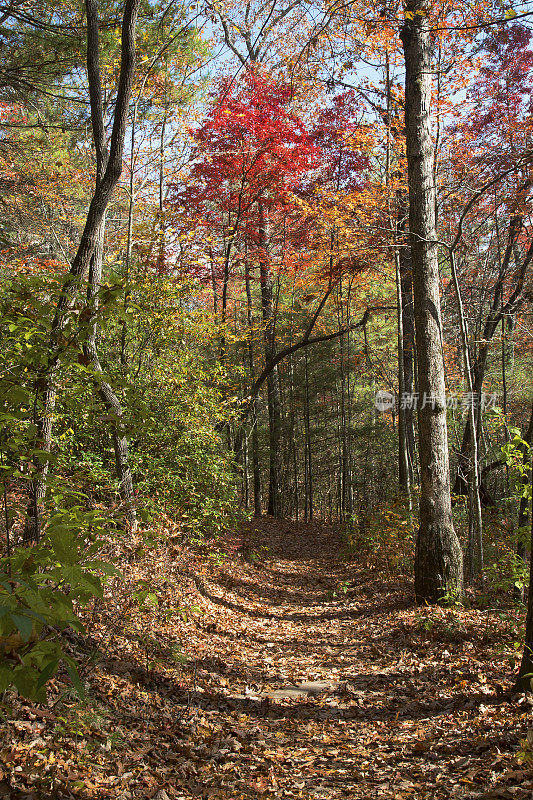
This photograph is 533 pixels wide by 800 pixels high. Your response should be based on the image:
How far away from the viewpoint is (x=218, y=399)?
9.80 meters

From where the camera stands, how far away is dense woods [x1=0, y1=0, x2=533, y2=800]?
3217mm

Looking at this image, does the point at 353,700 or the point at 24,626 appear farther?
the point at 353,700

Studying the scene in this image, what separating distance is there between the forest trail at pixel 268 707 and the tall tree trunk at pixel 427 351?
607 millimetres

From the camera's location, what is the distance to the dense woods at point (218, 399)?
322 cm

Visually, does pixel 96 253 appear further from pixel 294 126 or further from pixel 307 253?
pixel 307 253

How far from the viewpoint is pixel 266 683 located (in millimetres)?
5426

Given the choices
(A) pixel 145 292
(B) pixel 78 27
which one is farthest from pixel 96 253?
(B) pixel 78 27

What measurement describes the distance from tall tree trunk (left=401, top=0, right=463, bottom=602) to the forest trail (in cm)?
61

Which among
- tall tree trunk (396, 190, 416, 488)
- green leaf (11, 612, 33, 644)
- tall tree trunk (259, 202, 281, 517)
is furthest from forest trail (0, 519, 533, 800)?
tall tree trunk (259, 202, 281, 517)

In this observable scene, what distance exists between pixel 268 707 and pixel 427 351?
477cm

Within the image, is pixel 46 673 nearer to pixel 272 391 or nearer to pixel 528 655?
pixel 528 655

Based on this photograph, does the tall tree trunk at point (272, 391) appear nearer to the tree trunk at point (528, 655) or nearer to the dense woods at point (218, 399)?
the dense woods at point (218, 399)

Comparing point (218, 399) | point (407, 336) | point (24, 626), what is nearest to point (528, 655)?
point (24, 626)

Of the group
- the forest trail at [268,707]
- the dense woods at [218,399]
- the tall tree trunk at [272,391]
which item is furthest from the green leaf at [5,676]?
the tall tree trunk at [272,391]
